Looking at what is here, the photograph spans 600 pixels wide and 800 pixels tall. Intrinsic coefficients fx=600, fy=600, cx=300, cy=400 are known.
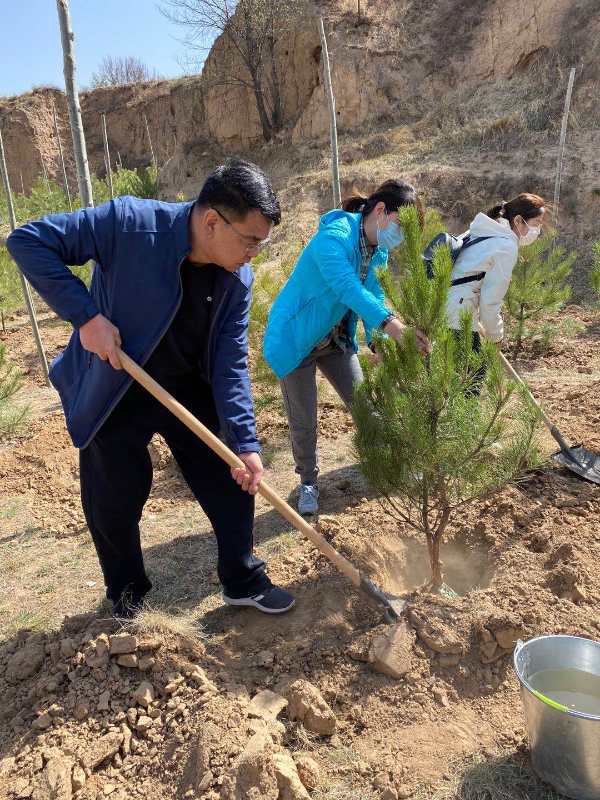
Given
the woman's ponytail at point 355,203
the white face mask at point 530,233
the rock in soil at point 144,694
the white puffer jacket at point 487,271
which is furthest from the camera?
the white face mask at point 530,233

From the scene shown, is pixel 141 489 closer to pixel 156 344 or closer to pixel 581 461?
pixel 156 344

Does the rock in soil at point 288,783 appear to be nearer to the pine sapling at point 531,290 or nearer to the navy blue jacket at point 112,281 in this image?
the navy blue jacket at point 112,281

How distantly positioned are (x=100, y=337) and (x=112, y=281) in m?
0.22

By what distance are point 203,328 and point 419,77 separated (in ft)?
56.7

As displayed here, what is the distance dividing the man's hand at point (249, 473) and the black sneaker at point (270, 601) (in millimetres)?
612

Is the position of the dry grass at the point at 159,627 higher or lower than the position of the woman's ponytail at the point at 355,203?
lower

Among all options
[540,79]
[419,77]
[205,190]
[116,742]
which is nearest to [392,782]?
[116,742]

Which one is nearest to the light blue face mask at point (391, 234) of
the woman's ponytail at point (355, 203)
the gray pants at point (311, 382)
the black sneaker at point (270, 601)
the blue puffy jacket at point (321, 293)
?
the blue puffy jacket at point (321, 293)

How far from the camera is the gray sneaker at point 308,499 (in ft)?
11.2

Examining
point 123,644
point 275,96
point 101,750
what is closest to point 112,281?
point 123,644

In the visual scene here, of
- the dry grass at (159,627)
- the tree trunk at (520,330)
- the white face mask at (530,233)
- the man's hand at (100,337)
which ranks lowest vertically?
the dry grass at (159,627)

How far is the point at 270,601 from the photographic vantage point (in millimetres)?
2537

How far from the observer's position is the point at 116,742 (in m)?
1.92

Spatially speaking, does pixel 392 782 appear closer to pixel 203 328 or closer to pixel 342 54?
pixel 203 328
